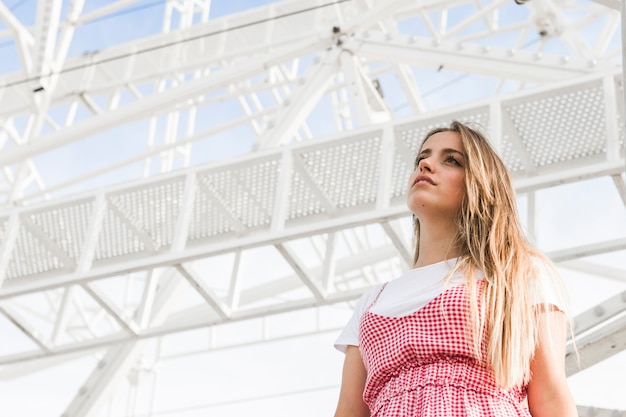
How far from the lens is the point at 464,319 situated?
222 centimetres

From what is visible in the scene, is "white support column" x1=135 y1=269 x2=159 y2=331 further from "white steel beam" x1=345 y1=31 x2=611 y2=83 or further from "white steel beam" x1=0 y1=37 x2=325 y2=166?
"white steel beam" x1=345 y1=31 x2=611 y2=83

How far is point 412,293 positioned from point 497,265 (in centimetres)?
23

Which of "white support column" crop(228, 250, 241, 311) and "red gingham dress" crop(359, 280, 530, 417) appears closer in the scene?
"red gingham dress" crop(359, 280, 530, 417)

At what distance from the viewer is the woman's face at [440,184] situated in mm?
2547

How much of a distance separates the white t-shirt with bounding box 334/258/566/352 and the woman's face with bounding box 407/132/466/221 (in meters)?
0.16

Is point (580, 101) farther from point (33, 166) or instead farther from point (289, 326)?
point (289, 326)

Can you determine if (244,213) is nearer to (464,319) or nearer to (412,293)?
(412,293)

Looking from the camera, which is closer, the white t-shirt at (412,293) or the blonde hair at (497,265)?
the blonde hair at (497,265)

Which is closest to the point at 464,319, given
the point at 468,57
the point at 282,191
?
the point at 282,191

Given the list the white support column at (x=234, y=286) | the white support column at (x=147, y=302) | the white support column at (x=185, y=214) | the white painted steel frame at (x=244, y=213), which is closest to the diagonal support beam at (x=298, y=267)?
the white painted steel frame at (x=244, y=213)

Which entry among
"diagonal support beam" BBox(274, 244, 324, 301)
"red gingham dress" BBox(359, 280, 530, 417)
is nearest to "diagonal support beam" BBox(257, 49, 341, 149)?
"diagonal support beam" BBox(274, 244, 324, 301)

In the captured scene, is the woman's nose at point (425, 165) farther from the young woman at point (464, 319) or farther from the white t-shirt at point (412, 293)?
the white t-shirt at point (412, 293)

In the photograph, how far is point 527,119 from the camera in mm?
8344

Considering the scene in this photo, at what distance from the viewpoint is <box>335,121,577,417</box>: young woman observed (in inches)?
85.2
